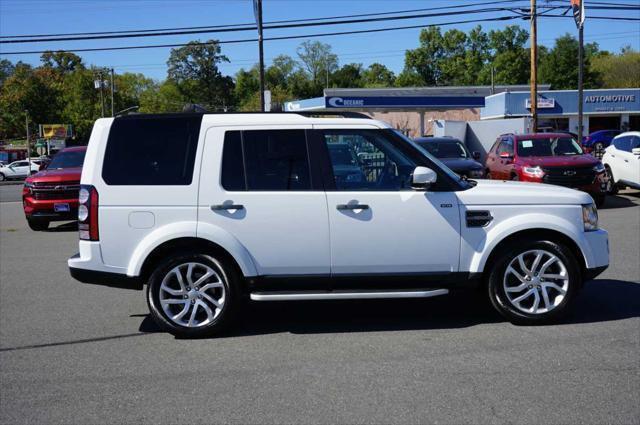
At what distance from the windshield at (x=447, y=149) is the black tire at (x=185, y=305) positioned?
1201 cm

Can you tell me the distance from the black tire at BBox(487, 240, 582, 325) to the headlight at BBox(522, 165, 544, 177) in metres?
9.45

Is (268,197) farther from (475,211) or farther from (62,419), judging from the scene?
(62,419)

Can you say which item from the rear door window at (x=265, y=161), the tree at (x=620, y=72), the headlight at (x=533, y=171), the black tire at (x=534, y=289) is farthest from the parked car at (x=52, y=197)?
the tree at (x=620, y=72)

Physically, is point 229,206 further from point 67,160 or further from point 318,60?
point 318,60

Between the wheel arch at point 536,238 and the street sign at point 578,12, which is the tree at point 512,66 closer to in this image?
the street sign at point 578,12

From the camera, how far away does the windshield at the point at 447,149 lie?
17.0 meters

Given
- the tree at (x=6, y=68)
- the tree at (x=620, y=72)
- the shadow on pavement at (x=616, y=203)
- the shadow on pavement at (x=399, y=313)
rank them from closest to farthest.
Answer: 1. the shadow on pavement at (x=399, y=313)
2. the shadow on pavement at (x=616, y=203)
3. the tree at (x=620, y=72)
4. the tree at (x=6, y=68)

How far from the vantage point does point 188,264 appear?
5781mm

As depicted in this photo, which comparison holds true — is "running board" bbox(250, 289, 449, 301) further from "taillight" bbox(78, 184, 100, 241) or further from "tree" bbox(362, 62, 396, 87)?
"tree" bbox(362, 62, 396, 87)

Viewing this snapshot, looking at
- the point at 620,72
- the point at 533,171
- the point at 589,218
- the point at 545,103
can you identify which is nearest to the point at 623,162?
the point at 533,171

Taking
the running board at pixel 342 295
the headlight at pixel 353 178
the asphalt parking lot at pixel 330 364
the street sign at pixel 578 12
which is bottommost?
the asphalt parking lot at pixel 330 364

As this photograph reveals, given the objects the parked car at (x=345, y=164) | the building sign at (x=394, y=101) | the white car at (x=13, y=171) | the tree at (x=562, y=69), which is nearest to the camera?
the parked car at (x=345, y=164)

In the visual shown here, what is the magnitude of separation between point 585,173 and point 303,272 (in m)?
11.1

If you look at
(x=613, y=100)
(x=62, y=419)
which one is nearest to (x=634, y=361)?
(x=62, y=419)
